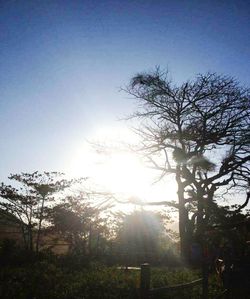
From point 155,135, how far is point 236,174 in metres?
7.41

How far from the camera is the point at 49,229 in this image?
23969 mm

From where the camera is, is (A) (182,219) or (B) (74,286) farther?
(A) (182,219)

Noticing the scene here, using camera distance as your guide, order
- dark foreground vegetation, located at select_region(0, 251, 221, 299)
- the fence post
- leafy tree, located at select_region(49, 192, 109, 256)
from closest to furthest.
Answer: the fence post
dark foreground vegetation, located at select_region(0, 251, 221, 299)
leafy tree, located at select_region(49, 192, 109, 256)

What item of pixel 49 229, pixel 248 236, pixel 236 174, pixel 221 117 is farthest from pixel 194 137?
pixel 49 229

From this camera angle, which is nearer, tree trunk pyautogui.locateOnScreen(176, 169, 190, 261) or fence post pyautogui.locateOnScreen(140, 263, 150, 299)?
fence post pyautogui.locateOnScreen(140, 263, 150, 299)

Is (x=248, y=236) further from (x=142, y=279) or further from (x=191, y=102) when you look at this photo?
(x=142, y=279)

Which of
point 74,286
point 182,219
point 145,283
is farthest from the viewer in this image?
point 182,219

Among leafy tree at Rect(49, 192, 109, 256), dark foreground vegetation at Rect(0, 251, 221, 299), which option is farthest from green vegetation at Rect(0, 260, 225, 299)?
leafy tree at Rect(49, 192, 109, 256)

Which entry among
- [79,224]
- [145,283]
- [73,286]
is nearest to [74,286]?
[73,286]

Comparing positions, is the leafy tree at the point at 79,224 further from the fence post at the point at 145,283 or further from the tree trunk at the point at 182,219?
the fence post at the point at 145,283

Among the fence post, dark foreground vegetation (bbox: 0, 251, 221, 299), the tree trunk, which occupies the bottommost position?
dark foreground vegetation (bbox: 0, 251, 221, 299)

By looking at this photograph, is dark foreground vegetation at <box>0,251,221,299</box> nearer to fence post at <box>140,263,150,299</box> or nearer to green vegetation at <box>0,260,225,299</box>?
green vegetation at <box>0,260,225,299</box>

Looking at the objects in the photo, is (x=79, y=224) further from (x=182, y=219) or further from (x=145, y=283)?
(x=145, y=283)

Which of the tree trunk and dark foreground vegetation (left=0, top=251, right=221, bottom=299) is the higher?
the tree trunk
